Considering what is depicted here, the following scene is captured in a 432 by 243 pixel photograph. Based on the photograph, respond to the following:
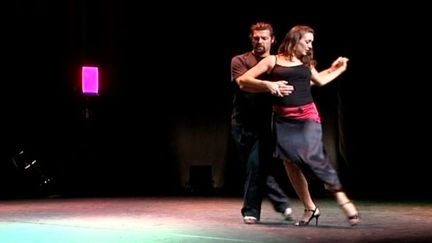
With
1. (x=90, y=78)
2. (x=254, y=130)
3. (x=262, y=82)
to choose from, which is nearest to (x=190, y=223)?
(x=254, y=130)

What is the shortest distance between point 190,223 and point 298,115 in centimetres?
110

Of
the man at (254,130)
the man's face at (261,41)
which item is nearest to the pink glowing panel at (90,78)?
the man at (254,130)

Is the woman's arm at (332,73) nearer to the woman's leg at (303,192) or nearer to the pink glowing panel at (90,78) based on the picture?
the woman's leg at (303,192)

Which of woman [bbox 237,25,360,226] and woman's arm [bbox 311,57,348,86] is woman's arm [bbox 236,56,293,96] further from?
woman's arm [bbox 311,57,348,86]

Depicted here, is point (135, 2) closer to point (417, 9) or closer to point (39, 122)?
point (39, 122)

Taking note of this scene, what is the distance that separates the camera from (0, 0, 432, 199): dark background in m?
9.03

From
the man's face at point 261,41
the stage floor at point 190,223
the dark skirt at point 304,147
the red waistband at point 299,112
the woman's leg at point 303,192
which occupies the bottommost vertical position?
the stage floor at point 190,223

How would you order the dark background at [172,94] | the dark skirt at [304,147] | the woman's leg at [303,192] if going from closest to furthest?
the dark skirt at [304,147] → the woman's leg at [303,192] → the dark background at [172,94]

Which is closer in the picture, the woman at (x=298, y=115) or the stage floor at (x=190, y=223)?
the stage floor at (x=190, y=223)

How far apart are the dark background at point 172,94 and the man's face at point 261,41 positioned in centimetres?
324

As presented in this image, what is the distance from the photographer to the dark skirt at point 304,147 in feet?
17.0

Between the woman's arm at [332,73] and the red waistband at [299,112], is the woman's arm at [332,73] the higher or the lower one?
the higher one

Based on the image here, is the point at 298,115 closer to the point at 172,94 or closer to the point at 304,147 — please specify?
the point at 304,147

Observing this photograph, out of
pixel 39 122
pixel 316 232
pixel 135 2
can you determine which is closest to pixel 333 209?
pixel 316 232
